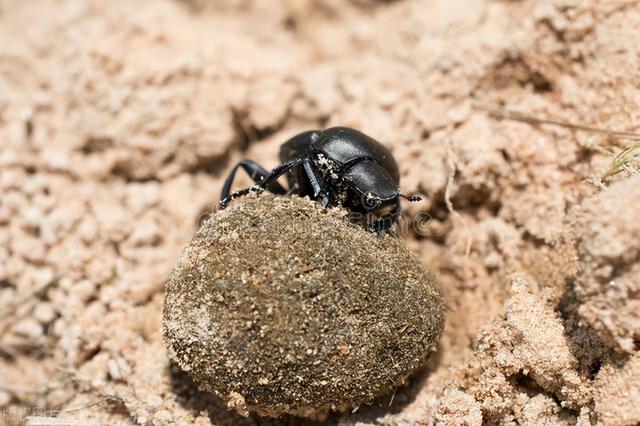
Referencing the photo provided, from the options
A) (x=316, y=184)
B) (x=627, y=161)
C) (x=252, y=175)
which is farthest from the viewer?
(x=252, y=175)

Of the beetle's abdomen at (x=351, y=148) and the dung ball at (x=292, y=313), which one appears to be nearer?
the dung ball at (x=292, y=313)

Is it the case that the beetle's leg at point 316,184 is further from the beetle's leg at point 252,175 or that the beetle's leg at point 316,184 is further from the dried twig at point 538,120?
the dried twig at point 538,120

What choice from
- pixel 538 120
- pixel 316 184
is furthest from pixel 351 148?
pixel 538 120

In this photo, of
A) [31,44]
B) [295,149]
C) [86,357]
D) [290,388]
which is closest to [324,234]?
[290,388]

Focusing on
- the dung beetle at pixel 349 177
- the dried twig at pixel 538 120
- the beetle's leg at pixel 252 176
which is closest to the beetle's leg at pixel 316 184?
the dung beetle at pixel 349 177

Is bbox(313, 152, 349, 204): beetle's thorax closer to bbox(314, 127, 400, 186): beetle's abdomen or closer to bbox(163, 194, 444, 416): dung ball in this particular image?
bbox(314, 127, 400, 186): beetle's abdomen

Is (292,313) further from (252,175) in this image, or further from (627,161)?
(627,161)
